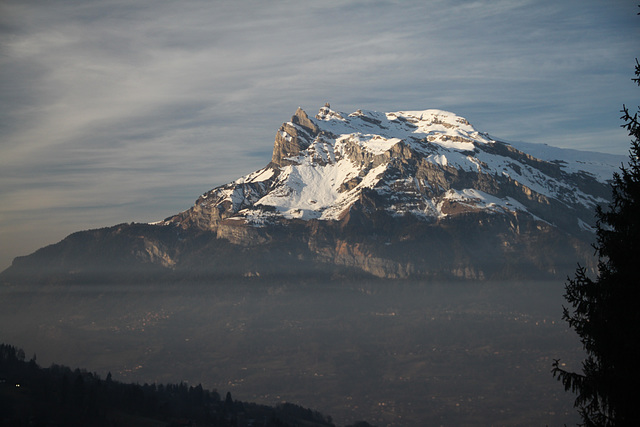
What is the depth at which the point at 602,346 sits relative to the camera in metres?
23.3

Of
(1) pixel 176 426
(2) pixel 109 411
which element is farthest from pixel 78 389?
(1) pixel 176 426

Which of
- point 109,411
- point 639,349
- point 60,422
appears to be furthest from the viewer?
point 109,411

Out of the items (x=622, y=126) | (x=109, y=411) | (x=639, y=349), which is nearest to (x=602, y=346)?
(x=639, y=349)

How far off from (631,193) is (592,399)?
7.55m

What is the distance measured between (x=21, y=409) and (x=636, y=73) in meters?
190

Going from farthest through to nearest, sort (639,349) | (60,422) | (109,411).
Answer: (109,411)
(60,422)
(639,349)

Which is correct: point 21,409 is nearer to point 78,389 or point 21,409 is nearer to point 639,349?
point 78,389

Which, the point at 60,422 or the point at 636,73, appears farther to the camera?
the point at 60,422

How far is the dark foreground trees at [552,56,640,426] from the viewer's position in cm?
2269

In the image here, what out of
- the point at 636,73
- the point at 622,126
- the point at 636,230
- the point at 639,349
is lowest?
the point at 639,349

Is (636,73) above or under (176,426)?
above

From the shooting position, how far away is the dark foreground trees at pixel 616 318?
2269 centimetres

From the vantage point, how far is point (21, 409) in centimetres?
17738

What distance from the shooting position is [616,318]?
23.0 m
